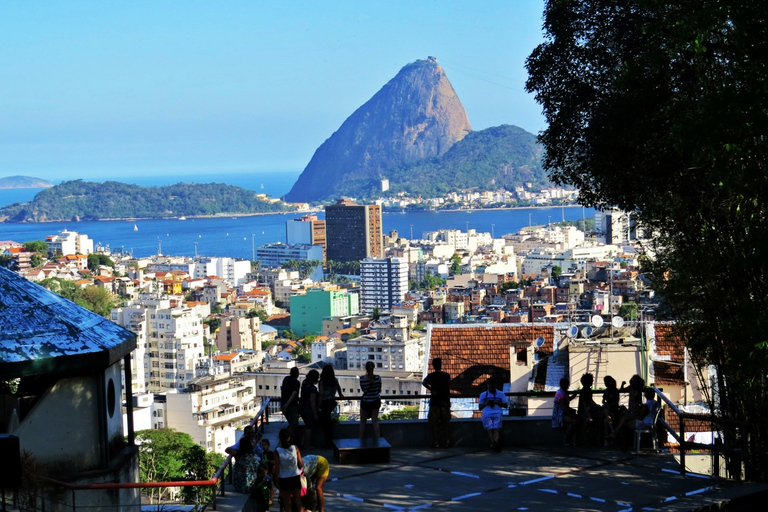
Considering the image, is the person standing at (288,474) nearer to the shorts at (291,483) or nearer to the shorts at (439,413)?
the shorts at (291,483)

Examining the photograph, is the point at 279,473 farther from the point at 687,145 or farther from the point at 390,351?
the point at 390,351

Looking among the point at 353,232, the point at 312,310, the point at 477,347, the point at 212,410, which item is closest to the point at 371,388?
the point at 477,347

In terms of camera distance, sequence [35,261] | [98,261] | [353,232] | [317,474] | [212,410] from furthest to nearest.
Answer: [353,232]
[98,261]
[35,261]
[212,410]
[317,474]

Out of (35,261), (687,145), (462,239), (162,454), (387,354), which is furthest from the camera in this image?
(462,239)

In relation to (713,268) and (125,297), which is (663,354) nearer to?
(713,268)

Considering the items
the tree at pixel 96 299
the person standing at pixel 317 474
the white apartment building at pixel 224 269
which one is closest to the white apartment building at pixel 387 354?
the tree at pixel 96 299

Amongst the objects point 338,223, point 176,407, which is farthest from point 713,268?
point 338,223

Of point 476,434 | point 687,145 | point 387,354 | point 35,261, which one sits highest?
point 35,261
